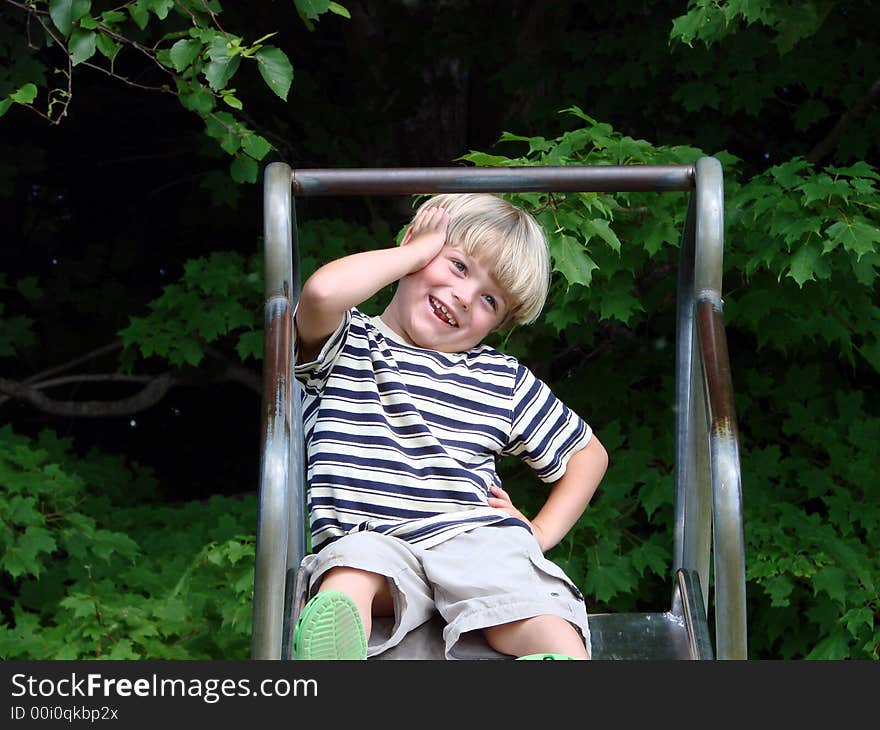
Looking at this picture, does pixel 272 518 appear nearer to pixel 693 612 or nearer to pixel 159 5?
pixel 693 612

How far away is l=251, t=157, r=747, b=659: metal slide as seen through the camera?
4.91 feet

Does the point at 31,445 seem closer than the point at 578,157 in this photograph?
No

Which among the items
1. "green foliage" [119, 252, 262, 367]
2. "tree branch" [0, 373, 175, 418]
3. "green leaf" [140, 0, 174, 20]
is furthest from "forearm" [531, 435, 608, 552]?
"tree branch" [0, 373, 175, 418]

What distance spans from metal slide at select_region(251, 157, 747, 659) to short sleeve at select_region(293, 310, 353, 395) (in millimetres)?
48

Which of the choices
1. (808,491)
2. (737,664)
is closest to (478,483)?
(737,664)

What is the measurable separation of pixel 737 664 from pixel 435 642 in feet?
1.47

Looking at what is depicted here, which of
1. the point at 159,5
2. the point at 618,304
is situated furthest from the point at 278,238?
the point at 618,304

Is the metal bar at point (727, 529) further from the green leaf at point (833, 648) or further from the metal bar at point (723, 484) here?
the green leaf at point (833, 648)

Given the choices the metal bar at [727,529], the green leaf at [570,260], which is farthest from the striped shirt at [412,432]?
the green leaf at [570,260]

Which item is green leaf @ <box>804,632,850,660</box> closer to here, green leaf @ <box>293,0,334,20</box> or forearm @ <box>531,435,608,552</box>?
forearm @ <box>531,435,608,552</box>

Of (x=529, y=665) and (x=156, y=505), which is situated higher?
(x=156, y=505)

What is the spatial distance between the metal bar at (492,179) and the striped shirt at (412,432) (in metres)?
0.20

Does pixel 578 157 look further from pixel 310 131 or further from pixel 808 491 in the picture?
pixel 310 131

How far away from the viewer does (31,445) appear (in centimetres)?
434
